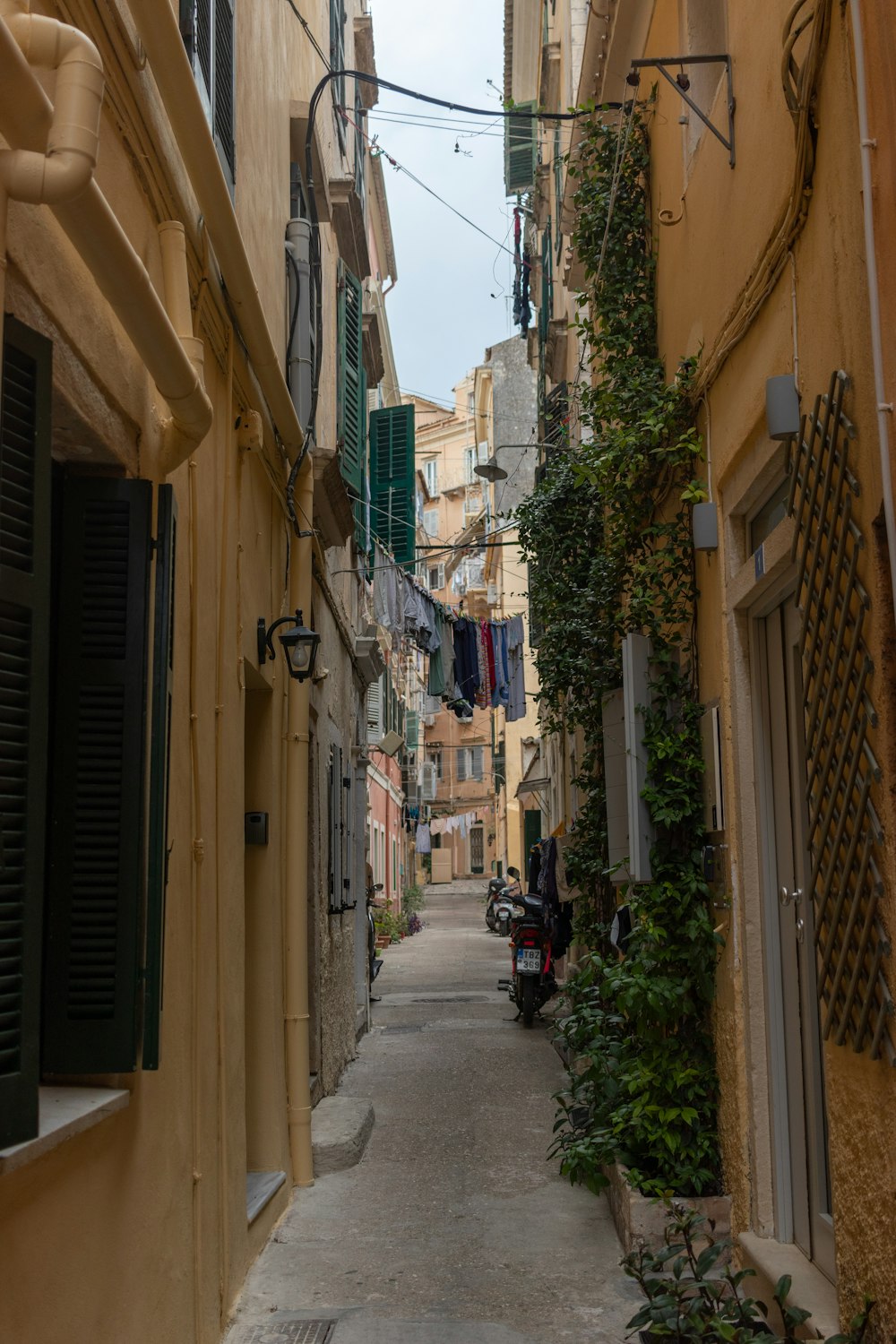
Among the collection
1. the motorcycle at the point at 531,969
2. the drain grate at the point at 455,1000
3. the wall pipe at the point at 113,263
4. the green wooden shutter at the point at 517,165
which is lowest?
the drain grate at the point at 455,1000

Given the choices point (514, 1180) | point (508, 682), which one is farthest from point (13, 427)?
point (508, 682)

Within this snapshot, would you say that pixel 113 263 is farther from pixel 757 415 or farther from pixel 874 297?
pixel 757 415

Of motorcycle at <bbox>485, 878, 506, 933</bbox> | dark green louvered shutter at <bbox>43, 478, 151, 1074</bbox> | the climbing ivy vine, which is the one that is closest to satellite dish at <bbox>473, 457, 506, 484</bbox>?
the climbing ivy vine

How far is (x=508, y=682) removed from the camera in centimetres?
2212

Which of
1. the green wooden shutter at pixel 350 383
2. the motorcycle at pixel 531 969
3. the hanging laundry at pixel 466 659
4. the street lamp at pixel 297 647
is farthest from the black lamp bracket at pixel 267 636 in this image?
the hanging laundry at pixel 466 659

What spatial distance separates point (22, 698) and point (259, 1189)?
397cm

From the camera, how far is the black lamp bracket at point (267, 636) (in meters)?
6.65

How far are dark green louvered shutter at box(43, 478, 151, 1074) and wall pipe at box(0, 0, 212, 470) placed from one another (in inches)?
14.1

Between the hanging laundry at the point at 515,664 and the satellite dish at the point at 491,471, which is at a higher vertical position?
the satellite dish at the point at 491,471

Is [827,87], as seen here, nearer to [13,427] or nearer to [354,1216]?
[13,427]

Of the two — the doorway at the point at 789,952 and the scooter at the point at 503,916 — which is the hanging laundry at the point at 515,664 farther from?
the doorway at the point at 789,952

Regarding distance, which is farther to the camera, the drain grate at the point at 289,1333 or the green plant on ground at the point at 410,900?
the green plant on ground at the point at 410,900

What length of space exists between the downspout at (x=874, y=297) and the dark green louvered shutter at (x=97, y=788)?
2028 mm

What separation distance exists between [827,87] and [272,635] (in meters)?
4.10
